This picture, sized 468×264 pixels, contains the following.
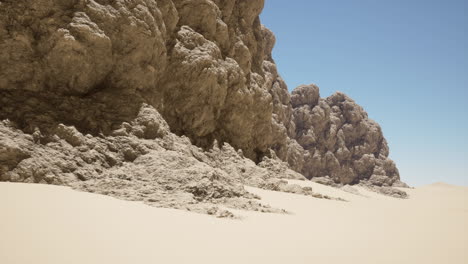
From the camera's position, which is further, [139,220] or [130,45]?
[130,45]

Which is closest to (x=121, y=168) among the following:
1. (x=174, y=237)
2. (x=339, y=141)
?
(x=174, y=237)

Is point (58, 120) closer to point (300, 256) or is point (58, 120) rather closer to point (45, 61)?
point (45, 61)

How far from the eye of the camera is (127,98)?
27.1 ft

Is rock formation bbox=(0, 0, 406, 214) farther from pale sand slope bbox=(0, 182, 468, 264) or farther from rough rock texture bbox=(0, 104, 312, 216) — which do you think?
pale sand slope bbox=(0, 182, 468, 264)

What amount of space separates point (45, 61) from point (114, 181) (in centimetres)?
367

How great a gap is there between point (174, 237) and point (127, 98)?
5.94m

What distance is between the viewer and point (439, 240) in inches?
154

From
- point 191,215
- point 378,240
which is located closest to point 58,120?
point 191,215

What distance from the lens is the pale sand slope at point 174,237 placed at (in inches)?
98.0

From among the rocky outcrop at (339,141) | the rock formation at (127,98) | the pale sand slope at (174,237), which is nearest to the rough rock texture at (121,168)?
the rock formation at (127,98)

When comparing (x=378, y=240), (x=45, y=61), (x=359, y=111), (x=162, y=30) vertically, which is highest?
(x=359, y=111)

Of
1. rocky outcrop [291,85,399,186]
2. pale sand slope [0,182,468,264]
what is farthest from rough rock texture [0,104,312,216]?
rocky outcrop [291,85,399,186]

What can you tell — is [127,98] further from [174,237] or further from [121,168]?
[174,237]

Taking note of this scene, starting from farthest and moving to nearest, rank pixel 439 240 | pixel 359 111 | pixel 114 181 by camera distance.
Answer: pixel 359 111 < pixel 114 181 < pixel 439 240
